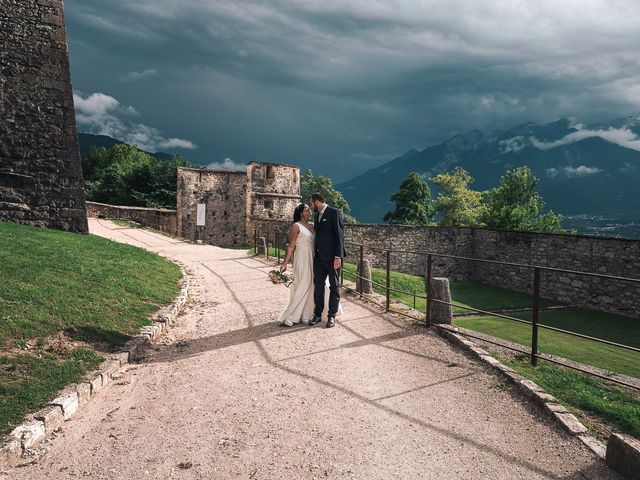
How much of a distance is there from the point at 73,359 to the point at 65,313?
1.23m

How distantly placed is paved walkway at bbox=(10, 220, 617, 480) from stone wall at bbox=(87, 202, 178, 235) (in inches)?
985

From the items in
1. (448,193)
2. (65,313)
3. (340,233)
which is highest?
(448,193)

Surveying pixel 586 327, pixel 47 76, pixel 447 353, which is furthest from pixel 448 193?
pixel 447 353

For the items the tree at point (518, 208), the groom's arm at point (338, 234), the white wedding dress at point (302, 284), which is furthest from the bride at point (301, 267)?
the tree at point (518, 208)

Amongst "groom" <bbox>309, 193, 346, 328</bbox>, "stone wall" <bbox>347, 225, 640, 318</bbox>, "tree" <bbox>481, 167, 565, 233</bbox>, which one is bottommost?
"stone wall" <bbox>347, 225, 640, 318</bbox>

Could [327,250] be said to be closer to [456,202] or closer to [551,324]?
[551,324]

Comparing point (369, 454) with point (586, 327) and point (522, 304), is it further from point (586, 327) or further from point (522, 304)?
point (522, 304)

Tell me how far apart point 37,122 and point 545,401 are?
15075 millimetres

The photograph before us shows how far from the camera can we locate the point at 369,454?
3100 millimetres

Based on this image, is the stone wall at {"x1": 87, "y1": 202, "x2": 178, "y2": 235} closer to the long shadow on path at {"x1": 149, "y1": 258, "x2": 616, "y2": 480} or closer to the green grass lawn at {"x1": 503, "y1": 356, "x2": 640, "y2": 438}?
the long shadow on path at {"x1": 149, "y1": 258, "x2": 616, "y2": 480}

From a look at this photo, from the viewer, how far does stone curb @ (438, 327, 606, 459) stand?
3273mm

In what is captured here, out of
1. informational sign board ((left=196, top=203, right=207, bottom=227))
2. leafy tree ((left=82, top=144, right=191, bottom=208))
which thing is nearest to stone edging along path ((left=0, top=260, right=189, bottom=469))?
informational sign board ((left=196, top=203, right=207, bottom=227))

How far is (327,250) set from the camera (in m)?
6.30

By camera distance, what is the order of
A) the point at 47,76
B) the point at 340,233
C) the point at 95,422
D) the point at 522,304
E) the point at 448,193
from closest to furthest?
the point at 95,422
the point at 340,233
the point at 47,76
the point at 522,304
the point at 448,193
